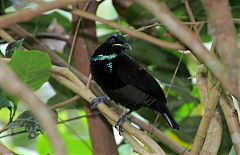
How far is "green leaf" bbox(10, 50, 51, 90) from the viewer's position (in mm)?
1254

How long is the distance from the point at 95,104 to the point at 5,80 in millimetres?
1066

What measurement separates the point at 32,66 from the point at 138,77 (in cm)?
57

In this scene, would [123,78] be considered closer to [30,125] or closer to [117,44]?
[117,44]

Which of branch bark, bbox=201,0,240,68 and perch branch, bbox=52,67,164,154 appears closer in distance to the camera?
branch bark, bbox=201,0,240,68

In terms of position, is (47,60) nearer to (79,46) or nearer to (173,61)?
(79,46)

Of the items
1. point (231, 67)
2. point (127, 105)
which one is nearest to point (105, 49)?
point (127, 105)

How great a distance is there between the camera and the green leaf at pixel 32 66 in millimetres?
1254

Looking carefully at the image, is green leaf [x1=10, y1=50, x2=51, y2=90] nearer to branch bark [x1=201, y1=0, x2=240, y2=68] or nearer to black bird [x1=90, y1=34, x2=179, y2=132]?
black bird [x1=90, y1=34, x2=179, y2=132]

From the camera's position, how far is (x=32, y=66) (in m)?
1.29

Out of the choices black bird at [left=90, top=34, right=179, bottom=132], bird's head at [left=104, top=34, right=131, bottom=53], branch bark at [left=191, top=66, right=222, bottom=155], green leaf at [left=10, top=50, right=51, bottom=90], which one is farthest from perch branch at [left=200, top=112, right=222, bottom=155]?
bird's head at [left=104, top=34, right=131, bottom=53]

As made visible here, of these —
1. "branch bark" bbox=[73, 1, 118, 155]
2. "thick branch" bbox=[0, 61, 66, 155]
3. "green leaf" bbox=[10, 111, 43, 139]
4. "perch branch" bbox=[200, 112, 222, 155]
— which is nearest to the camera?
"thick branch" bbox=[0, 61, 66, 155]

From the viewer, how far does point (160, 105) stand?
1863 millimetres

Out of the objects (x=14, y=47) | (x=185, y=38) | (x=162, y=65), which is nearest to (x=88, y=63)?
(x=162, y=65)

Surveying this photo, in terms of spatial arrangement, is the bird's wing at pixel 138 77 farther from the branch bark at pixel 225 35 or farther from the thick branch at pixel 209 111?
the branch bark at pixel 225 35
